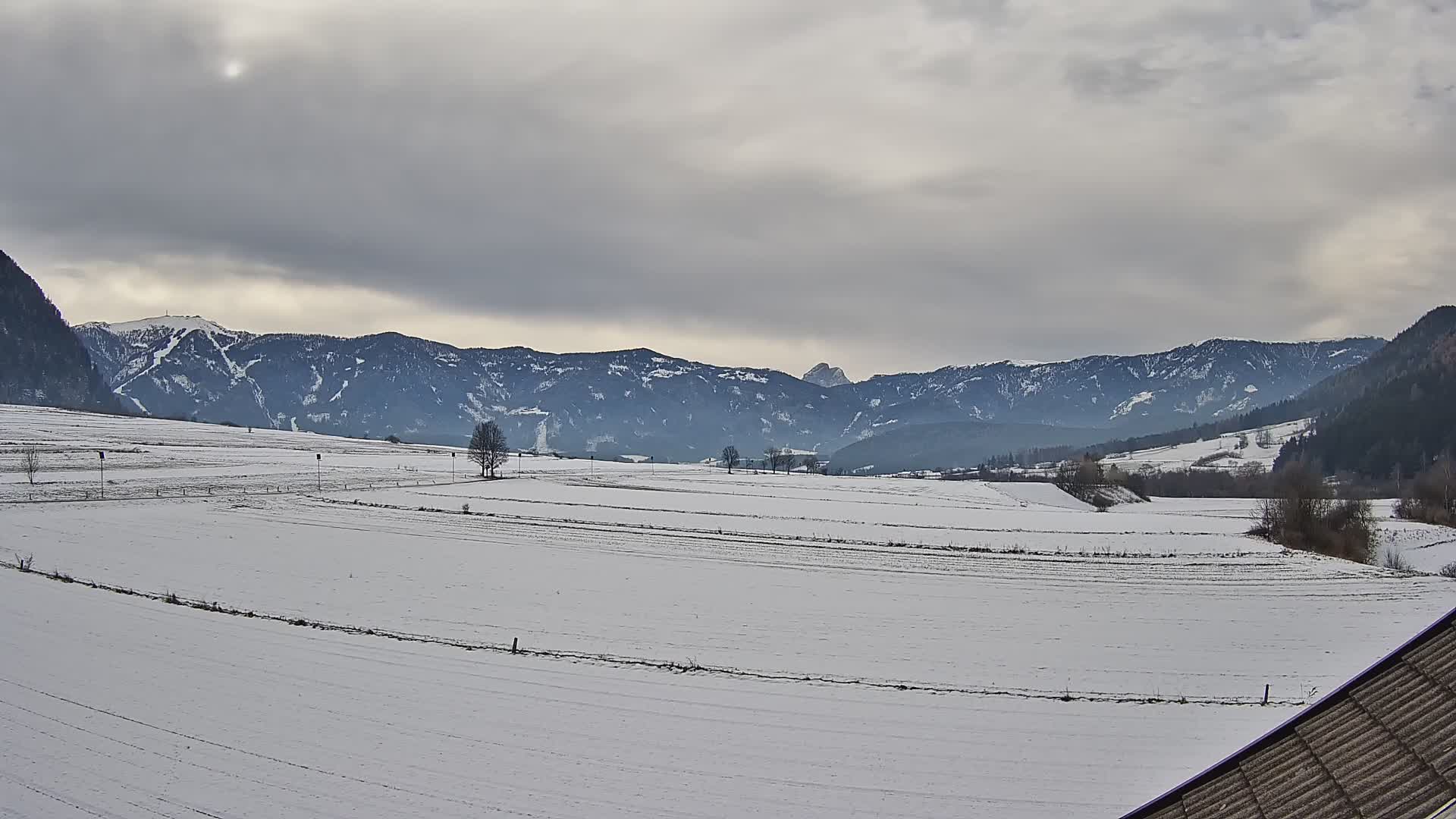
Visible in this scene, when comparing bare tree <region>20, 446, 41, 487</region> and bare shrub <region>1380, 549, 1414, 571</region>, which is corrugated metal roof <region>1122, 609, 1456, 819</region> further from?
bare tree <region>20, 446, 41, 487</region>

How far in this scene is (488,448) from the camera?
12431 centimetres

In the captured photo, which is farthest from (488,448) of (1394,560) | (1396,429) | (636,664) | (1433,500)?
(1396,429)

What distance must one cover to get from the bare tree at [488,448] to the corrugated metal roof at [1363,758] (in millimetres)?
117157

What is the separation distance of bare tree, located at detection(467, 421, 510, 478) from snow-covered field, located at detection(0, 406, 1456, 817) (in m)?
56.6

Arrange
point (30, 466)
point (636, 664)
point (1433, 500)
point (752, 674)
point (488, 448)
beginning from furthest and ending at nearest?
point (488, 448) < point (1433, 500) < point (30, 466) < point (636, 664) < point (752, 674)

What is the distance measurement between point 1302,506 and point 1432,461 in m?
108

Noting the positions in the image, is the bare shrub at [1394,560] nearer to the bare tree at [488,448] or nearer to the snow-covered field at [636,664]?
the snow-covered field at [636,664]

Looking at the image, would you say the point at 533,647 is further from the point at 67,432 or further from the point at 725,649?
the point at 67,432

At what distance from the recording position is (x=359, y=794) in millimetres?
15625

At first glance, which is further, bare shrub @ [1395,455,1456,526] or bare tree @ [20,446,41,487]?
bare shrub @ [1395,455,1456,526]

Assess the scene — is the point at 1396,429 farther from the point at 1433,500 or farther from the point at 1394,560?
the point at 1394,560

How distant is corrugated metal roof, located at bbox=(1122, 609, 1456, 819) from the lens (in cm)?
554

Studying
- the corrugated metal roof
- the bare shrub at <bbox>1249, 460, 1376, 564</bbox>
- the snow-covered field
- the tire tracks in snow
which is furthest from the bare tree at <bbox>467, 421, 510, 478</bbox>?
the corrugated metal roof

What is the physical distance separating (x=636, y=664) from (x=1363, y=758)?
21.7m
